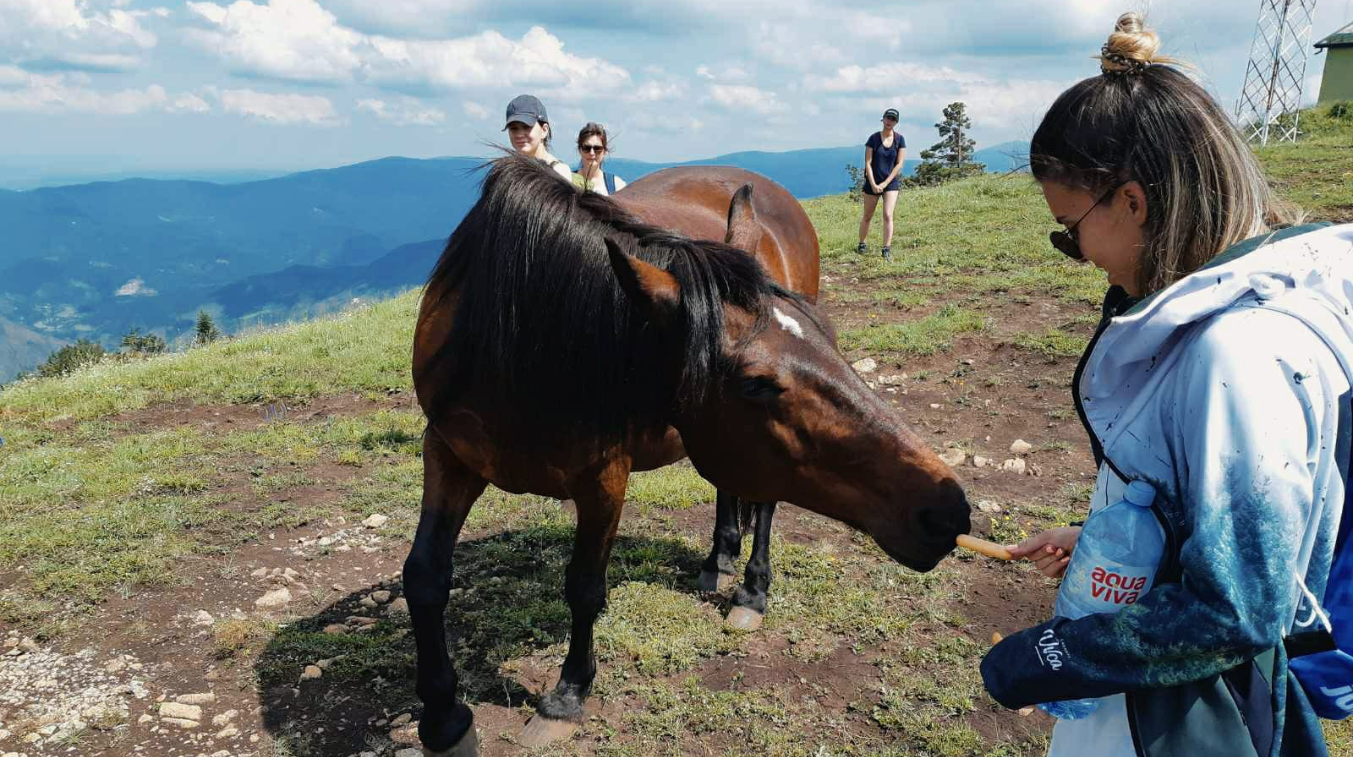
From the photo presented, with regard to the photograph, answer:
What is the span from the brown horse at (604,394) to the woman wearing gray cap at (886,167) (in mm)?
9332

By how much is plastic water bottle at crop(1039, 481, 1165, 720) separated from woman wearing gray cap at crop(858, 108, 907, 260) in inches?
435

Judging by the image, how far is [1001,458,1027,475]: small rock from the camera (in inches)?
214

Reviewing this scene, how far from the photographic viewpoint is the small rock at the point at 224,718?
3254 millimetres

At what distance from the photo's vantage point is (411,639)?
3.85m

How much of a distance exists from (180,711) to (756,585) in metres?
Answer: 2.55

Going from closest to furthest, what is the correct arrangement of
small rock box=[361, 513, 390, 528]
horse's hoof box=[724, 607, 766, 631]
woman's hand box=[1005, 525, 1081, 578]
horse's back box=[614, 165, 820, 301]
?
woman's hand box=[1005, 525, 1081, 578]
horse's hoof box=[724, 607, 766, 631]
horse's back box=[614, 165, 820, 301]
small rock box=[361, 513, 390, 528]

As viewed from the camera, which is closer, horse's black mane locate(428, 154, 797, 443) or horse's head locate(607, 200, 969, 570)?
horse's head locate(607, 200, 969, 570)

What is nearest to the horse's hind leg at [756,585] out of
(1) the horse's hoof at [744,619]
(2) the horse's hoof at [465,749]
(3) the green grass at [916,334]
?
(1) the horse's hoof at [744,619]

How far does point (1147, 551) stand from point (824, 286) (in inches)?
385

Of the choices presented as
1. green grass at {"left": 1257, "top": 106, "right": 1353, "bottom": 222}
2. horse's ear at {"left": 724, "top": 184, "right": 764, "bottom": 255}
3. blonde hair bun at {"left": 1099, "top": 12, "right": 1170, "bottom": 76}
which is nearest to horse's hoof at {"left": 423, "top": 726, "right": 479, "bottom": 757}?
horse's ear at {"left": 724, "top": 184, "right": 764, "bottom": 255}

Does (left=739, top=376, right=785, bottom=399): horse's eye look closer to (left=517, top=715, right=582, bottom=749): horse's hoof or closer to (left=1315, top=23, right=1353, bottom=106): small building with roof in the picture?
(left=517, top=715, right=582, bottom=749): horse's hoof

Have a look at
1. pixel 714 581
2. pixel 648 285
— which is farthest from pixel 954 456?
pixel 648 285

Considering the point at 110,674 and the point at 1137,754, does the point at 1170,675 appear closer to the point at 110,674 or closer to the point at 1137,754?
the point at 1137,754

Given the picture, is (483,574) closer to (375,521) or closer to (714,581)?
(375,521)
